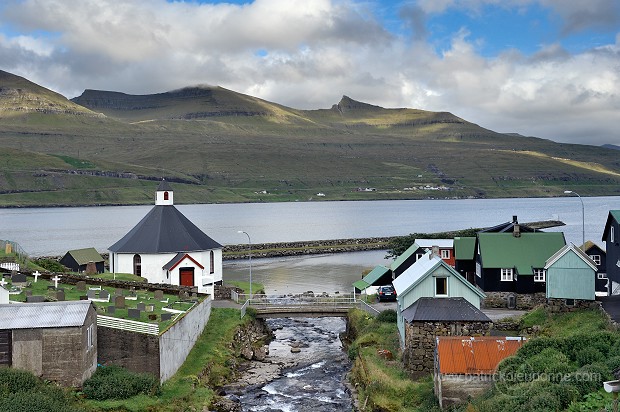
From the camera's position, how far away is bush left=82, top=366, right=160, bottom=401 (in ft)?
88.6

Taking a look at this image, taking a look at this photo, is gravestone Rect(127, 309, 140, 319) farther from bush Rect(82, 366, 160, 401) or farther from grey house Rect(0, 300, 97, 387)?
grey house Rect(0, 300, 97, 387)

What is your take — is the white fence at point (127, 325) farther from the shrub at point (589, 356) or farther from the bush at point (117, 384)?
the shrub at point (589, 356)

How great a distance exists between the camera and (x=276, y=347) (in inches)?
1781

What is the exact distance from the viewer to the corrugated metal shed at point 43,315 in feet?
89.5

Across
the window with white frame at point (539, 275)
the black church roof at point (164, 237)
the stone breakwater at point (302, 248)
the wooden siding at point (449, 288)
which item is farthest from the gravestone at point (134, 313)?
the stone breakwater at point (302, 248)

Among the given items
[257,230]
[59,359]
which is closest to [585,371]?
[59,359]

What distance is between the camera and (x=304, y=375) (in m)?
37.7

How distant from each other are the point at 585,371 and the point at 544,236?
29.0m

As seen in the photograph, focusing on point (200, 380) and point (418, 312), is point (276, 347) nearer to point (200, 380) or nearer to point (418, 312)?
point (200, 380)

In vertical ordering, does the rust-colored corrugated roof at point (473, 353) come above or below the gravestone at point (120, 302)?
below

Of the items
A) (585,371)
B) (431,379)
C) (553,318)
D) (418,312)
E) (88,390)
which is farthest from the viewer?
(553,318)

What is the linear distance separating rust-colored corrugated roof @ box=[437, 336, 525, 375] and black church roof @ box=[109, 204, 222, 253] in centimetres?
3179

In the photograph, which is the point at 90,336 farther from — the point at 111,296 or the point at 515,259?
the point at 515,259

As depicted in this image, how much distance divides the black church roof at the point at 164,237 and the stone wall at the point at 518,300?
72.4 feet
